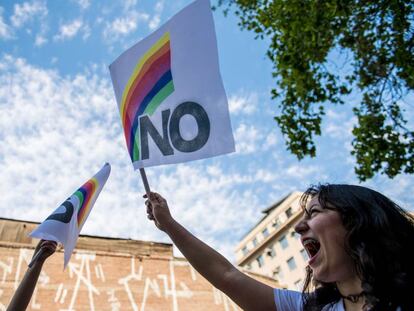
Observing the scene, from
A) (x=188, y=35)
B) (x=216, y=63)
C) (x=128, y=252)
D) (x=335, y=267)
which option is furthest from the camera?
(x=128, y=252)

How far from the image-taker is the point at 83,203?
10.1 ft

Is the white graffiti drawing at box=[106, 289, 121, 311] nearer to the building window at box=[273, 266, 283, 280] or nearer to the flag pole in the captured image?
the flag pole

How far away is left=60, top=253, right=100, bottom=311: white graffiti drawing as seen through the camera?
44.9ft

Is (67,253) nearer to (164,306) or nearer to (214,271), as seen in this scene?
(214,271)

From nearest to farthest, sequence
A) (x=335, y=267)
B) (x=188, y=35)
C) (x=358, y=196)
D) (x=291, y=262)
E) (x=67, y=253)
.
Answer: (x=335, y=267), (x=358, y=196), (x=188, y=35), (x=67, y=253), (x=291, y=262)

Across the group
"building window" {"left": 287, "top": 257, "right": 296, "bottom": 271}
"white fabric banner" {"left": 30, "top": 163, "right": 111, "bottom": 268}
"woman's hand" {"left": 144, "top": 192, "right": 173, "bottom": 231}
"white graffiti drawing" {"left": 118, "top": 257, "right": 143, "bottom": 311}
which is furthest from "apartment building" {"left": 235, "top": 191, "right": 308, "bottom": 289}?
"woman's hand" {"left": 144, "top": 192, "right": 173, "bottom": 231}

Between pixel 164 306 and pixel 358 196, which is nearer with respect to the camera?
pixel 358 196

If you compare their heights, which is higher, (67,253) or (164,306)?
(164,306)

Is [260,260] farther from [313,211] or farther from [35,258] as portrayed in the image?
[313,211]

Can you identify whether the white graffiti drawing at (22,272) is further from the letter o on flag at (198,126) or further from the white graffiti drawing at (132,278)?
the letter o on flag at (198,126)

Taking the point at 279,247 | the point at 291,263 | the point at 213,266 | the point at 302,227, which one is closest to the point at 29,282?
the point at 213,266

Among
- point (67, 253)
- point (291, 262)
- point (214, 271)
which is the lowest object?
point (214, 271)

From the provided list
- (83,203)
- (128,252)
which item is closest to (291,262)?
(128,252)

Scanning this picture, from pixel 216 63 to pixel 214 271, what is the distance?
4.36ft
